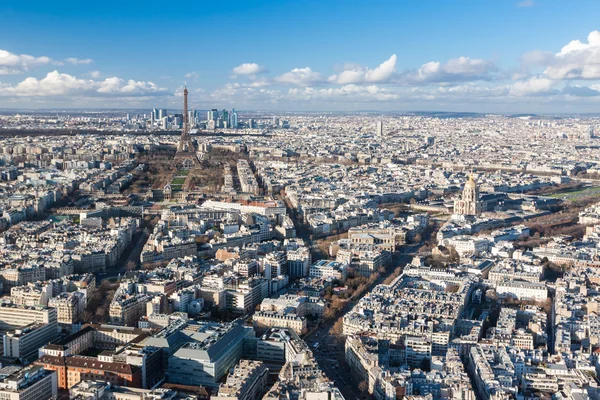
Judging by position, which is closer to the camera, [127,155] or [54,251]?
[54,251]

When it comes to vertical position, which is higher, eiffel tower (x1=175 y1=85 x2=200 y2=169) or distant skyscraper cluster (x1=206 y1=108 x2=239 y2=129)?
distant skyscraper cluster (x1=206 y1=108 x2=239 y2=129)

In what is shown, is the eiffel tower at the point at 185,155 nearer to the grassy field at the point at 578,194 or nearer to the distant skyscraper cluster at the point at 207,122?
the grassy field at the point at 578,194

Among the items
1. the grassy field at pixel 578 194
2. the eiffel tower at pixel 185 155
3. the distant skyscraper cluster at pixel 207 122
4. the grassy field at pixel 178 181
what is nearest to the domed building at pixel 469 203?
the grassy field at pixel 578 194

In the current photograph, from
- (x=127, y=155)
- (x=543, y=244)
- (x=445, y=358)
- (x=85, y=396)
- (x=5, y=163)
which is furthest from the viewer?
(x=127, y=155)

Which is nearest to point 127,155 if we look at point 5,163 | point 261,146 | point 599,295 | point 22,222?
point 5,163

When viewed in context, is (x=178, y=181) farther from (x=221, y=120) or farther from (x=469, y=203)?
(x=221, y=120)

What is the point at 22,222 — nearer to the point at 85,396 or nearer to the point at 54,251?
the point at 54,251

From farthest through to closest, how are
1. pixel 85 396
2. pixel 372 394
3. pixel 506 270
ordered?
pixel 506 270, pixel 372 394, pixel 85 396

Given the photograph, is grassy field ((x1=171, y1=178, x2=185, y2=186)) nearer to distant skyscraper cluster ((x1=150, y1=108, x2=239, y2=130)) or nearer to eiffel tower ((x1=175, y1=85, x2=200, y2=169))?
eiffel tower ((x1=175, y1=85, x2=200, y2=169))

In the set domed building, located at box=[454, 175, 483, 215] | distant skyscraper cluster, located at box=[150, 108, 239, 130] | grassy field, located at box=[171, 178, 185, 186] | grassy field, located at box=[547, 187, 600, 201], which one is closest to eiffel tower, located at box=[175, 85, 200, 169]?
grassy field, located at box=[171, 178, 185, 186]
